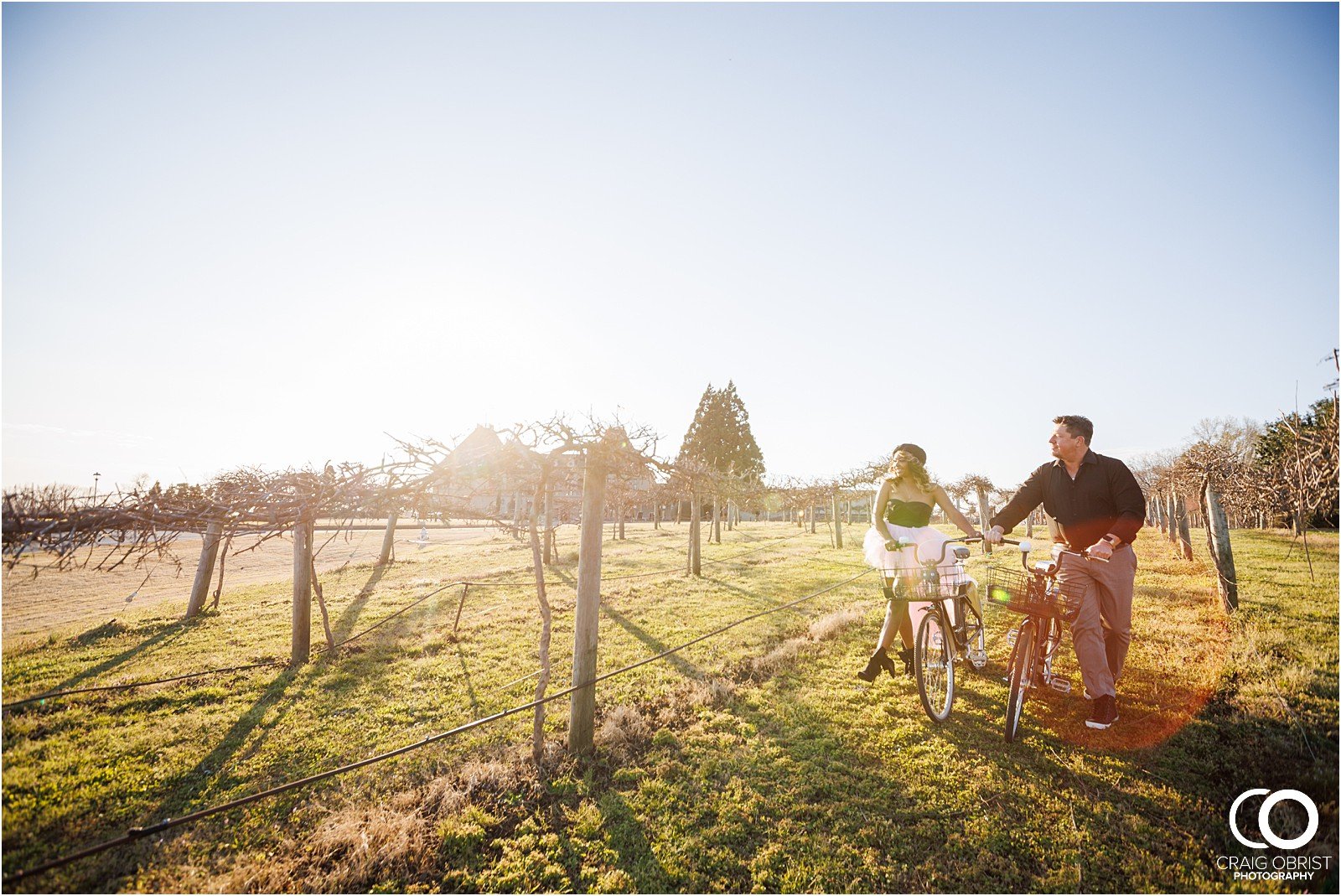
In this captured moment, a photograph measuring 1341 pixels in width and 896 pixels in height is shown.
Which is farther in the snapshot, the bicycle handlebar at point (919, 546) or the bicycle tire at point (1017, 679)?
the bicycle handlebar at point (919, 546)

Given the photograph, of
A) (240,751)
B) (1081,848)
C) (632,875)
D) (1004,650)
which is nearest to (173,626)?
(240,751)

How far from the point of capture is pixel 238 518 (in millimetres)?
3424

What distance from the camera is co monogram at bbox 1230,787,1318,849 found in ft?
9.53

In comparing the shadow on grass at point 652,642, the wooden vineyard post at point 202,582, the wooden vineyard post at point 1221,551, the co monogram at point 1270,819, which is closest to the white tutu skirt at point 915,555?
the co monogram at point 1270,819

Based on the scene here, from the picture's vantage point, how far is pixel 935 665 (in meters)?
4.81

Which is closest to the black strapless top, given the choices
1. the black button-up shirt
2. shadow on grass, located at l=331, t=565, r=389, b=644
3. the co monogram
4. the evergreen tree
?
the black button-up shirt

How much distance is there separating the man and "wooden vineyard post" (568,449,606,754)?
3.58 m

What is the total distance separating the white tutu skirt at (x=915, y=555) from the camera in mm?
4949

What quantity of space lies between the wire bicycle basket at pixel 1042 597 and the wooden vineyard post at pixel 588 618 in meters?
3.51

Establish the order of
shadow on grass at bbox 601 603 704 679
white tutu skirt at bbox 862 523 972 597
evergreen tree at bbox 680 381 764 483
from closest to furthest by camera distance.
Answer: white tutu skirt at bbox 862 523 972 597, shadow on grass at bbox 601 603 704 679, evergreen tree at bbox 680 381 764 483

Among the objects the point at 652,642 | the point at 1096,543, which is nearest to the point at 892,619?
the point at 1096,543

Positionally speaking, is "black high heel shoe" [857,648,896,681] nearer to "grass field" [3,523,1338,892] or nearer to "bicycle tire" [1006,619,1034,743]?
"grass field" [3,523,1338,892]

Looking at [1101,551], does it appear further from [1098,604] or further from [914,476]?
[914,476]

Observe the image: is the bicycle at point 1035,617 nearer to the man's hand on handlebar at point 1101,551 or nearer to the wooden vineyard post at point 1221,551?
the man's hand on handlebar at point 1101,551
